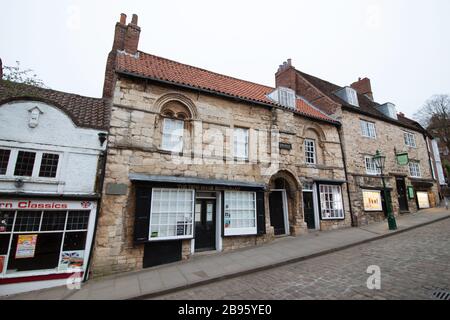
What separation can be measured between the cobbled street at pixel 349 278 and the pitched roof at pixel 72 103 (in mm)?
→ 6620

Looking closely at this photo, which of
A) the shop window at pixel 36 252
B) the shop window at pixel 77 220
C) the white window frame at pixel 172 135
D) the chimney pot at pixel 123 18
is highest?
the chimney pot at pixel 123 18

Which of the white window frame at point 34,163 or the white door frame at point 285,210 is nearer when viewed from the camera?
the white window frame at point 34,163

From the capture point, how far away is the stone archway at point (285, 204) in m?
10.8

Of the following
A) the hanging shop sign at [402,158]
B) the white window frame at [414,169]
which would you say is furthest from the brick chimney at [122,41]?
the white window frame at [414,169]

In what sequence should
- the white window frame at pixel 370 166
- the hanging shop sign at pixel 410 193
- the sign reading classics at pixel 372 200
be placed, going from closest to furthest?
the sign reading classics at pixel 372 200
the white window frame at pixel 370 166
the hanging shop sign at pixel 410 193

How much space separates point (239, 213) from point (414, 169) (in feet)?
60.4

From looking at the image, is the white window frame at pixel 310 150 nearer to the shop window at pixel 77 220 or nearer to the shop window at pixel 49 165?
the shop window at pixel 77 220

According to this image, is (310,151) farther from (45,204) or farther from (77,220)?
(45,204)

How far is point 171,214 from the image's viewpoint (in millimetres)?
7941

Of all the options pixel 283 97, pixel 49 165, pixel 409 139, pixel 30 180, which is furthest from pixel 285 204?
pixel 409 139

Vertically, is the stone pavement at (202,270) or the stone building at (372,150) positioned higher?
the stone building at (372,150)

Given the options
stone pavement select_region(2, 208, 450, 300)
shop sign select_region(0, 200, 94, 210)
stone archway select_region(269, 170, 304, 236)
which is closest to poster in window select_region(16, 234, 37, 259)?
shop sign select_region(0, 200, 94, 210)

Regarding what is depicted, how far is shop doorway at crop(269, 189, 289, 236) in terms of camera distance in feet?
35.9
